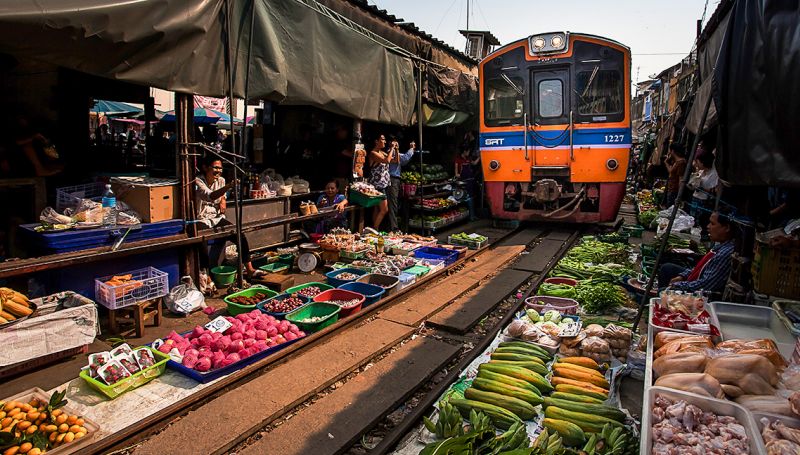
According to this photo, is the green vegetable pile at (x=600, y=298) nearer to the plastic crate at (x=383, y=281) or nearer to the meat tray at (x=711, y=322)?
the meat tray at (x=711, y=322)

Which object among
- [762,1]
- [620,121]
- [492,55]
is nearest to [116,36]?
[762,1]

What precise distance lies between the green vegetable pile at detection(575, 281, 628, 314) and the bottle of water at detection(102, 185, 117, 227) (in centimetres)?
574

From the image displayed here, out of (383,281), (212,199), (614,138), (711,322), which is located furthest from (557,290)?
(212,199)

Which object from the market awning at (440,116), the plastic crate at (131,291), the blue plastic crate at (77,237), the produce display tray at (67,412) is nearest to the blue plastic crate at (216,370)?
the produce display tray at (67,412)

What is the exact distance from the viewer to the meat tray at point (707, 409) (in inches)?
93.4

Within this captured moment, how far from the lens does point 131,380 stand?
4020 millimetres

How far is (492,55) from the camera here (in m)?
10.7

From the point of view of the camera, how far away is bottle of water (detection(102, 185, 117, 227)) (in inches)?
214

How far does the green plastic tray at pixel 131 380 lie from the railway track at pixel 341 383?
56cm

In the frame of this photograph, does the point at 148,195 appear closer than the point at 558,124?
Yes

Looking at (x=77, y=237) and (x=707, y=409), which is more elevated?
(x=77, y=237)

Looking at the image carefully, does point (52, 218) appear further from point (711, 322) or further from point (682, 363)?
point (711, 322)

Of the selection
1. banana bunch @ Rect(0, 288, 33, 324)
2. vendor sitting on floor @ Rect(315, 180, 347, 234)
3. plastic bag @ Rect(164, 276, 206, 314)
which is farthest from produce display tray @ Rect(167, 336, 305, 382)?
vendor sitting on floor @ Rect(315, 180, 347, 234)

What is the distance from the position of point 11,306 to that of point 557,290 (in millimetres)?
6082
